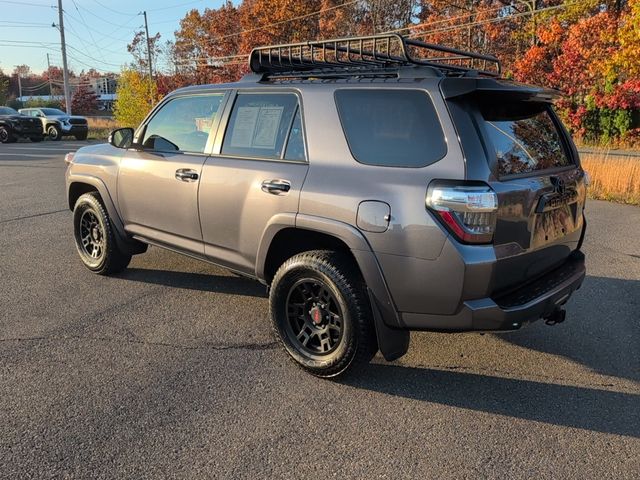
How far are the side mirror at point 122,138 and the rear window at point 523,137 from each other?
329cm

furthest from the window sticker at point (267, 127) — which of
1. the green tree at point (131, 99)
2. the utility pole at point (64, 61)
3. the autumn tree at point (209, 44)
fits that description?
the autumn tree at point (209, 44)

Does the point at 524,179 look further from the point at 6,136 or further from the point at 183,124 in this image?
the point at 6,136

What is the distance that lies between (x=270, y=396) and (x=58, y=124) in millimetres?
26908

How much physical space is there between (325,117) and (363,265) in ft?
3.32

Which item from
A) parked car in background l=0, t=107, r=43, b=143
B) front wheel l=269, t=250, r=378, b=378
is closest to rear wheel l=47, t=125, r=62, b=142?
parked car in background l=0, t=107, r=43, b=143

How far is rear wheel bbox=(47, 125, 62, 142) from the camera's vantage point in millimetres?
26297

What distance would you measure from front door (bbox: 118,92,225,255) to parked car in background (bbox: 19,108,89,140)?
24.6 meters

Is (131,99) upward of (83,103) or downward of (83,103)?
downward

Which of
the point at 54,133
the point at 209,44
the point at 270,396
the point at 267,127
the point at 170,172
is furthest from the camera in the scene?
the point at 209,44

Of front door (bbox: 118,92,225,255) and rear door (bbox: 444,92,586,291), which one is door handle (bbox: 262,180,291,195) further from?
rear door (bbox: 444,92,586,291)

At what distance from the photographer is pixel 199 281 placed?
5.27 metres

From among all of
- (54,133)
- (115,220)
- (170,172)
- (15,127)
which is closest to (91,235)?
(115,220)

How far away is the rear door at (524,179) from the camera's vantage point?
284cm

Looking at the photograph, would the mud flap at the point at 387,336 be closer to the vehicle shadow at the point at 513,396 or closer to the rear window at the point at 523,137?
the vehicle shadow at the point at 513,396
